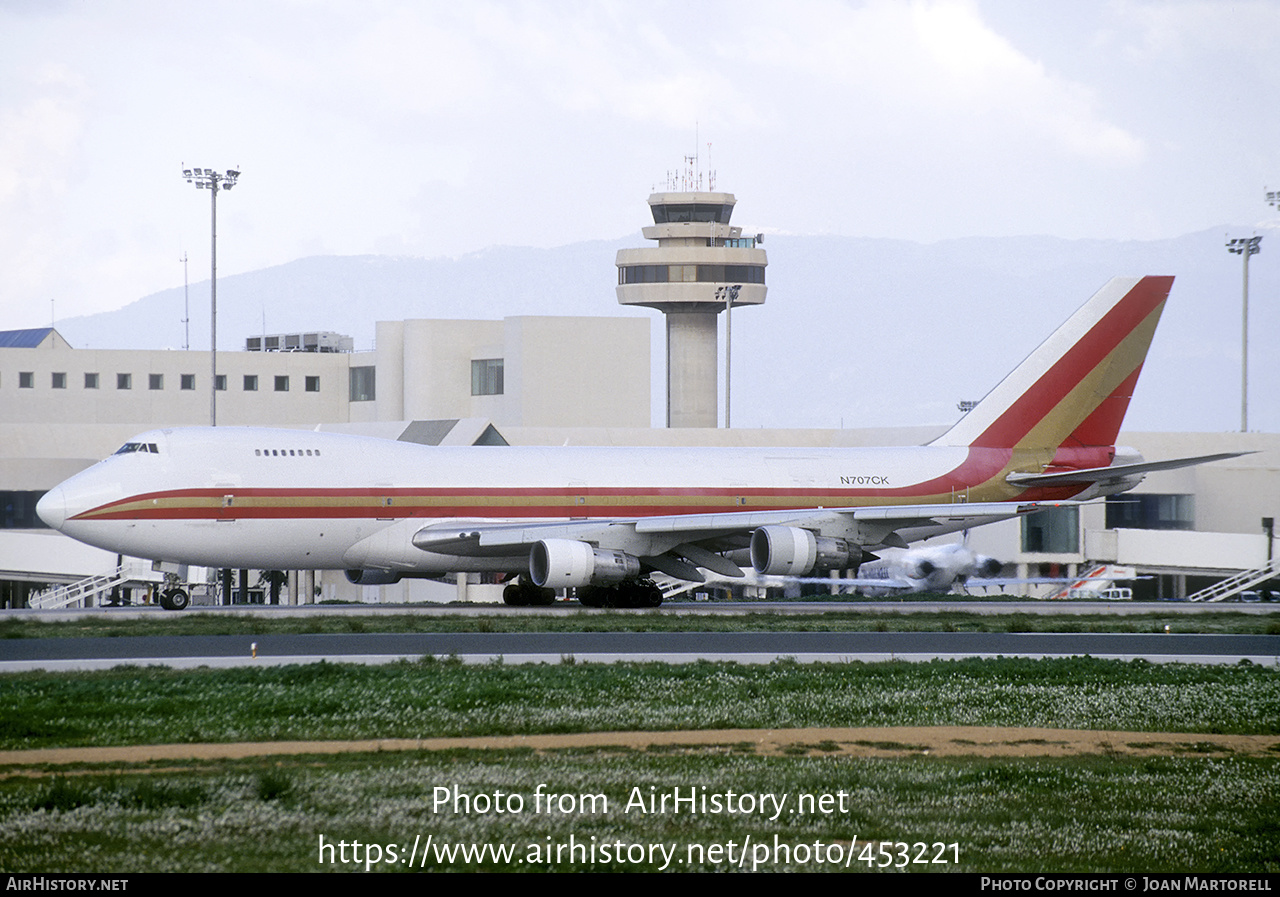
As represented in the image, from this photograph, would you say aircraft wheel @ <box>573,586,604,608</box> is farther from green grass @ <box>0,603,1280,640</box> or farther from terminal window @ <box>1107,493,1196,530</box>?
terminal window @ <box>1107,493,1196,530</box>

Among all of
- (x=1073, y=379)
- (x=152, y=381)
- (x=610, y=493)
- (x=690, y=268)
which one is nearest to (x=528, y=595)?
(x=610, y=493)

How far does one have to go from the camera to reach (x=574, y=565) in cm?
3878

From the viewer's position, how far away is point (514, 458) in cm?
4297

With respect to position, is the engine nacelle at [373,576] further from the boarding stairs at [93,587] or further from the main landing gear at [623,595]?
the boarding stairs at [93,587]

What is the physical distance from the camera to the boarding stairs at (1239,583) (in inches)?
2165

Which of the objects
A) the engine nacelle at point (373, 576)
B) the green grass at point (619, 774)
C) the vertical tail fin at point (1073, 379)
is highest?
the vertical tail fin at point (1073, 379)

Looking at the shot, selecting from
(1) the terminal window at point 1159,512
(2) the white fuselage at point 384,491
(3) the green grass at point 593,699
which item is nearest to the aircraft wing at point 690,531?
(2) the white fuselage at point 384,491

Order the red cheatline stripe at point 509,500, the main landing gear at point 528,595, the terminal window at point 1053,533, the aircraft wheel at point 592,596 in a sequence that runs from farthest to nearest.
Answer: the terminal window at point 1053,533
the main landing gear at point 528,595
the aircraft wheel at point 592,596
the red cheatline stripe at point 509,500

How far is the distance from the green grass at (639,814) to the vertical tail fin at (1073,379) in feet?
98.7

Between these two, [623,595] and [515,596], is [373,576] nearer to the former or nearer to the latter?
[515,596]

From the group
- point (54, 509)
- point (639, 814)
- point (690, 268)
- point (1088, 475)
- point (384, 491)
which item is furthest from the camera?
point (690, 268)

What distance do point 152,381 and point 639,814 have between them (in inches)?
3819

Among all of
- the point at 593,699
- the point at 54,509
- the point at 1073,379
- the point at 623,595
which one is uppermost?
the point at 1073,379

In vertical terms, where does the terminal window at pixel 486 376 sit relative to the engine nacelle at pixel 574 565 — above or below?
above
